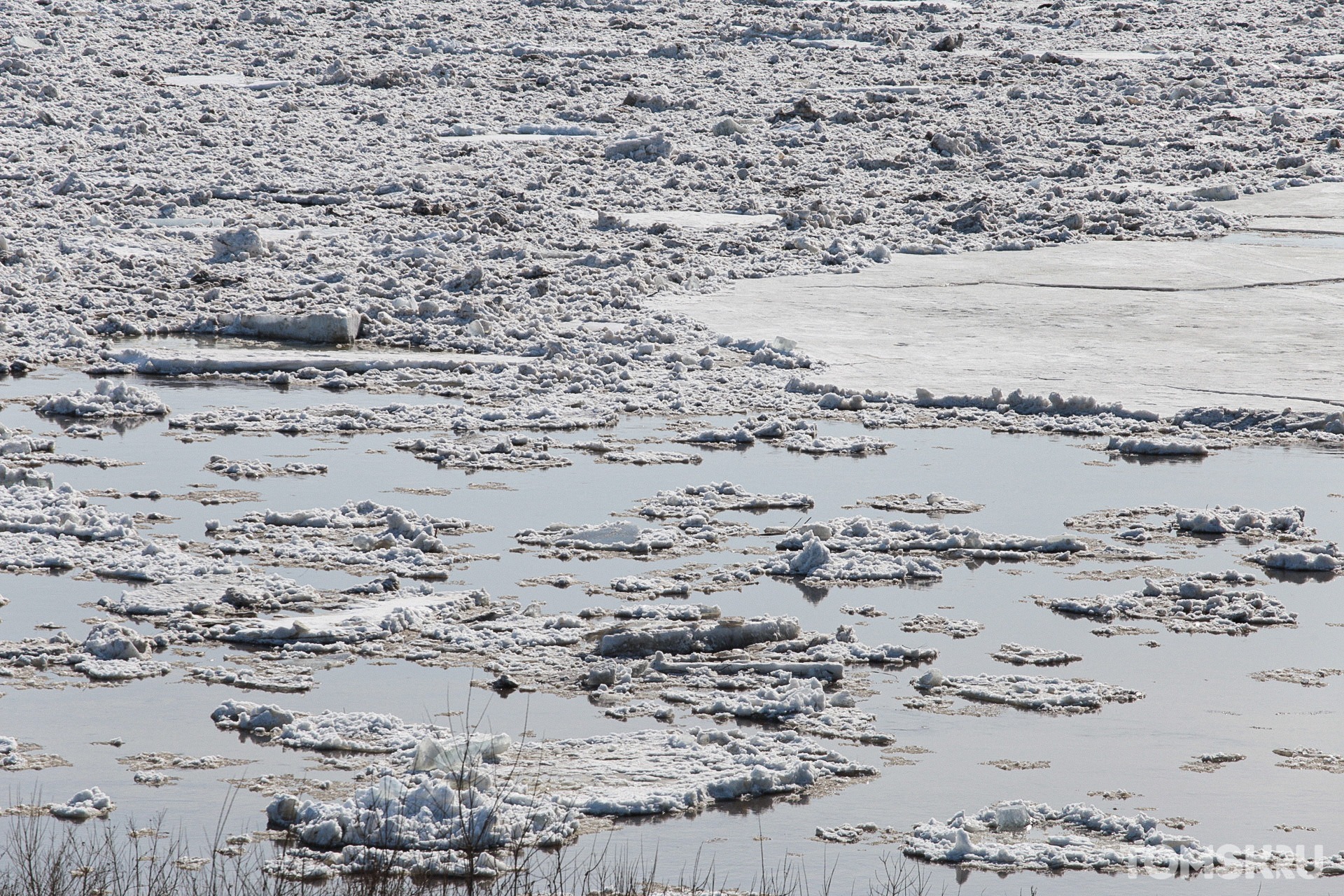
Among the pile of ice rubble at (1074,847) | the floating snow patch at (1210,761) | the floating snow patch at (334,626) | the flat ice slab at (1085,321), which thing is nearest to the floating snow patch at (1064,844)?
the pile of ice rubble at (1074,847)

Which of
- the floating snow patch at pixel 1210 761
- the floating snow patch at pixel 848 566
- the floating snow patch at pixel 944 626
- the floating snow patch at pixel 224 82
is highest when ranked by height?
the floating snow patch at pixel 224 82

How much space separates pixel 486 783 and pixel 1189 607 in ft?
11.3

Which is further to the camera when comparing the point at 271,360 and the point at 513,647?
the point at 271,360

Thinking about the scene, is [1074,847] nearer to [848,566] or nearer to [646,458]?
[848,566]

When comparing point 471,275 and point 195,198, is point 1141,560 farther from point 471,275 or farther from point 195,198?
point 195,198

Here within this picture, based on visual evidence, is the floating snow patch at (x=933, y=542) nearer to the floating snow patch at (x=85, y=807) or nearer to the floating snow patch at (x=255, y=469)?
the floating snow patch at (x=255, y=469)

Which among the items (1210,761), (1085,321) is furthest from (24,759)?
(1085,321)

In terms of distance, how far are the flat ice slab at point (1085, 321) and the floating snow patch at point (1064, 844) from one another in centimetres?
624

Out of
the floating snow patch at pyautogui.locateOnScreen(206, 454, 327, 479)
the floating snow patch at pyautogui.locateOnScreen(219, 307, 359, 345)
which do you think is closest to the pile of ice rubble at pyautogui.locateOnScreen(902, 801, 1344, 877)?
the floating snow patch at pyautogui.locateOnScreen(206, 454, 327, 479)

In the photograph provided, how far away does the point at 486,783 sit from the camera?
17.8 feet

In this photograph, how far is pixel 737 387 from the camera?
38.7 feet

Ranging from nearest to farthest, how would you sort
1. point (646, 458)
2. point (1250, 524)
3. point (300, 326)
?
1. point (1250, 524)
2. point (646, 458)
3. point (300, 326)

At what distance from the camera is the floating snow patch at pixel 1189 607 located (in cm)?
738

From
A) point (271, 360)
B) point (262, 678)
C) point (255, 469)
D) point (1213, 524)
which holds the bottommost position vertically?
point (262, 678)
